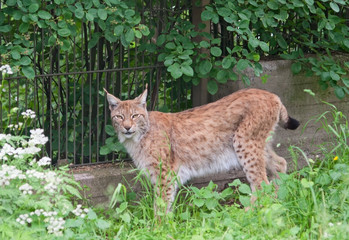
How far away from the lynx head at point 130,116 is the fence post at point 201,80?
911mm

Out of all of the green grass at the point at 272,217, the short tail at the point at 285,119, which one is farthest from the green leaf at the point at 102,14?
the short tail at the point at 285,119

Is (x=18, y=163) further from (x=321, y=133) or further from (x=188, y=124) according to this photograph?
(x=321, y=133)

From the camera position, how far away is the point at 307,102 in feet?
25.5

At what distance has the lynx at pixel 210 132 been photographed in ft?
22.0

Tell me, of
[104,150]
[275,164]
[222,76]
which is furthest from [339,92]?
[104,150]

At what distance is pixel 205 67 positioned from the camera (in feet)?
22.6

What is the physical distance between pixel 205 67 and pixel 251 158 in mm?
1006

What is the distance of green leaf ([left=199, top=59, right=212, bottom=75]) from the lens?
22.6 feet

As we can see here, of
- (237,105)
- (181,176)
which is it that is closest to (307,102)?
(237,105)

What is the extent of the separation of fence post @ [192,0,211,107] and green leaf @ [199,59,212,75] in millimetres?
335

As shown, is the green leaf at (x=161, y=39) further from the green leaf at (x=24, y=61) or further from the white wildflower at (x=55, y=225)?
the white wildflower at (x=55, y=225)

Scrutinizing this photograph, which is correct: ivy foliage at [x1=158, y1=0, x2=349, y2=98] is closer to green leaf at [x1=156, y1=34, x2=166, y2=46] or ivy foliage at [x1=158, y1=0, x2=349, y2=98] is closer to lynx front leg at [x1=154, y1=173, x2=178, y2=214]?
green leaf at [x1=156, y1=34, x2=166, y2=46]

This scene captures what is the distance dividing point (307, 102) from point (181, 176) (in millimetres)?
1839

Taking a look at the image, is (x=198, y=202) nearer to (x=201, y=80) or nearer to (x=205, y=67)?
(x=205, y=67)
